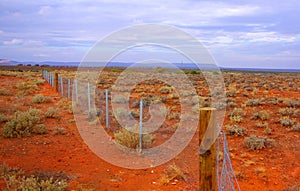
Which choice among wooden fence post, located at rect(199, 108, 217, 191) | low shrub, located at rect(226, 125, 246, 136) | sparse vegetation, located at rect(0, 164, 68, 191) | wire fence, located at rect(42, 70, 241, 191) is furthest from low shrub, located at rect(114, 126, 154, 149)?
wooden fence post, located at rect(199, 108, 217, 191)

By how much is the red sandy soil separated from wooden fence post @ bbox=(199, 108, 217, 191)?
173 centimetres

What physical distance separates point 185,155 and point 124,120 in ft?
15.4

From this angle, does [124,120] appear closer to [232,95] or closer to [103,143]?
[103,143]

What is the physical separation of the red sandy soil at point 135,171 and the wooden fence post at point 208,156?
68.2 inches

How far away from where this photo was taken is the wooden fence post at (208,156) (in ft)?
14.7

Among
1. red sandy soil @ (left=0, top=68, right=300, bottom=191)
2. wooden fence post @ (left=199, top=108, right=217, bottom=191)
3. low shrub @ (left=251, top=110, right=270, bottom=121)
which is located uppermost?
wooden fence post @ (left=199, top=108, right=217, bottom=191)

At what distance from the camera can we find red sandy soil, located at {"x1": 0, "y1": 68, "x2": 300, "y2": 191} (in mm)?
6520

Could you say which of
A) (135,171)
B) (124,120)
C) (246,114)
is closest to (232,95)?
(246,114)

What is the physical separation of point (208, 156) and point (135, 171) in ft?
10.0

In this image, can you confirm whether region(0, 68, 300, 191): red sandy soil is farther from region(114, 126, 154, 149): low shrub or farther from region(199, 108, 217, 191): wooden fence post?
region(199, 108, 217, 191): wooden fence post

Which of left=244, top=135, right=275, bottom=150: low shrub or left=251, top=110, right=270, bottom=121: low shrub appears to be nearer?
left=244, top=135, right=275, bottom=150: low shrub

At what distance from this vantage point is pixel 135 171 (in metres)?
7.23

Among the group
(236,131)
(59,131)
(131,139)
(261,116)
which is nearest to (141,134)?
(131,139)

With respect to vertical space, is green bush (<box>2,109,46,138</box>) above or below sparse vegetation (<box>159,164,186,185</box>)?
above
